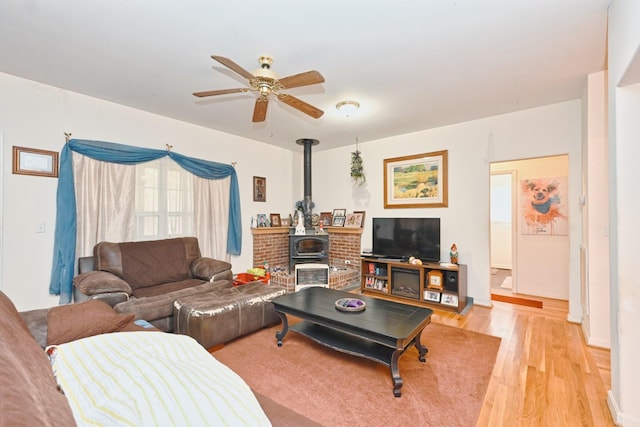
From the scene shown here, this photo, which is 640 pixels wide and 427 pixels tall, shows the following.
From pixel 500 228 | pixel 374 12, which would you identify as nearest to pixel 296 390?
pixel 374 12

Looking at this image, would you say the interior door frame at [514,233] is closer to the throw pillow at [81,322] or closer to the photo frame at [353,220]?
the photo frame at [353,220]

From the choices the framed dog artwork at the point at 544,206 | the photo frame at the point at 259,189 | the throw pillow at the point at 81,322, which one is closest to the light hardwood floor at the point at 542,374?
the framed dog artwork at the point at 544,206

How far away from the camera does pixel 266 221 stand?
5293 millimetres

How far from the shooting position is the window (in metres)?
3.77

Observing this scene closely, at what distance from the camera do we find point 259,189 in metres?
5.22

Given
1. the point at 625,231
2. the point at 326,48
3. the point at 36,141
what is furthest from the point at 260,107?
the point at 625,231

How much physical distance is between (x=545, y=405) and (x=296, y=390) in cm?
167

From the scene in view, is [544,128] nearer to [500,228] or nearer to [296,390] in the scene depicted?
[500,228]

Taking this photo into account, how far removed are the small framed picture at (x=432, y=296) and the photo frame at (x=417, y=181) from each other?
4.24 ft

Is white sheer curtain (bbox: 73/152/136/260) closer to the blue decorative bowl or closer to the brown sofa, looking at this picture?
the brown sofa

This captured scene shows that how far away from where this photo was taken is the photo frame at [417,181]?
14.2 feet

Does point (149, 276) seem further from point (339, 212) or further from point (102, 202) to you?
point (339, 212)

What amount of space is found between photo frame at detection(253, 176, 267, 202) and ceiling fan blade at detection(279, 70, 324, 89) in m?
3.02

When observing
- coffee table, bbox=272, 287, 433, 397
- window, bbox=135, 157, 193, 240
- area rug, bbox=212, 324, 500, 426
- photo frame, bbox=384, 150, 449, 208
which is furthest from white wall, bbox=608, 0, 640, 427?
window, bbox=135, 157, 193, 240
